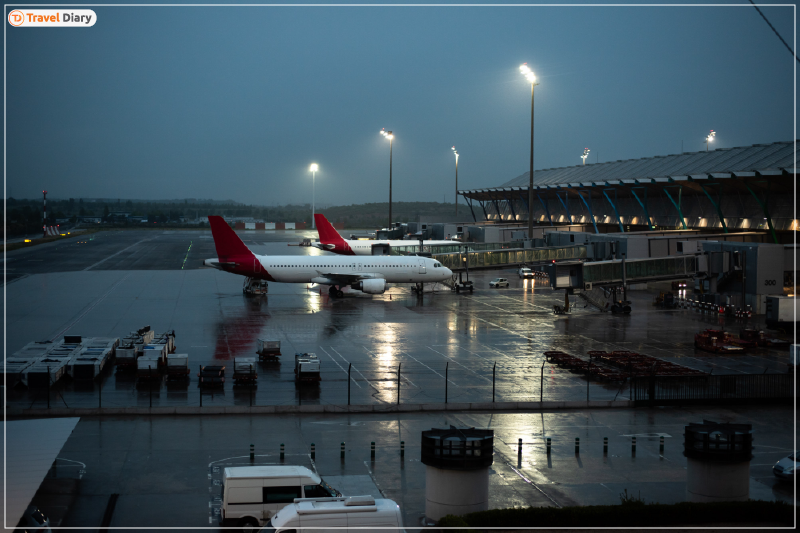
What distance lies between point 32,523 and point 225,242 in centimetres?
4770

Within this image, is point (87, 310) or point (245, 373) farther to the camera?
point (87, 310)

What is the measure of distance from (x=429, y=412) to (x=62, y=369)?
60.0 feet

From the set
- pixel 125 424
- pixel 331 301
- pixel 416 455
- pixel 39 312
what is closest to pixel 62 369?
pixel 125 424

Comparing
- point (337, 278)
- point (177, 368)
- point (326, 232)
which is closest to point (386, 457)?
point (177, 368)

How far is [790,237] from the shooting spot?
76.2m

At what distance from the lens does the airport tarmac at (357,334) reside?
107 ft

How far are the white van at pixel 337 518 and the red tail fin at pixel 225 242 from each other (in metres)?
49.9

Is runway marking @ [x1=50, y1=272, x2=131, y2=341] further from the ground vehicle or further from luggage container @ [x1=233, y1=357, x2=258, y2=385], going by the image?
the ground vehicle

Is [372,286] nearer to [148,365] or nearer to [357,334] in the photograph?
[357,334]

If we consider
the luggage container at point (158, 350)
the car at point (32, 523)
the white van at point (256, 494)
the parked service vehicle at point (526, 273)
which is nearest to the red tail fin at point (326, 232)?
the parked service vehicle at point (526, 273)

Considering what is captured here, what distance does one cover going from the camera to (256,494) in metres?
18.4

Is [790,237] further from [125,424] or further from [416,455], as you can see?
[125,424]

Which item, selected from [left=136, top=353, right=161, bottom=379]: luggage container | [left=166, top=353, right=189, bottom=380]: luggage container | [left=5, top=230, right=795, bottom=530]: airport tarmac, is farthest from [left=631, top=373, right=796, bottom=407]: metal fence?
[left=136, top=353, right=161, bottom=379]: luggage container

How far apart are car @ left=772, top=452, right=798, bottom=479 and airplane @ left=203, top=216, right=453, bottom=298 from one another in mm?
42850
